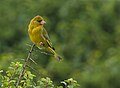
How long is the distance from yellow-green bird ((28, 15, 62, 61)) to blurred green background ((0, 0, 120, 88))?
5.38 meters

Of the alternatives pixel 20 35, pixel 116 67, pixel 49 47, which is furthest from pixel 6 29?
pixel 49 47

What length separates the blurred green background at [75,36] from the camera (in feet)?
30.2

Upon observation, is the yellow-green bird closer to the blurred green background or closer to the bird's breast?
the bird's breast

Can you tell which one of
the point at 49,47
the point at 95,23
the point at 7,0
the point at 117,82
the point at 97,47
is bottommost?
the point at 49,47

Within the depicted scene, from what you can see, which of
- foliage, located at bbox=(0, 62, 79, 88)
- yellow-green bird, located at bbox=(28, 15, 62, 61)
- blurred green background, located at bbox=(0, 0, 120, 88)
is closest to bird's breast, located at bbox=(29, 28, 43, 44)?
yellow-green bird, located at bbox=(28, 15, 62, 61)

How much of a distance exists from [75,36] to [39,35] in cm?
725

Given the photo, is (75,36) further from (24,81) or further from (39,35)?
(24,81)

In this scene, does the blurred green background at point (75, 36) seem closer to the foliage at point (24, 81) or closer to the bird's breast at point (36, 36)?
the bird's breast at point (36, 36)

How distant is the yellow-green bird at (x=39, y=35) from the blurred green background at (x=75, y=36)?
17.6 feet

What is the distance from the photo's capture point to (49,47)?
3471mm

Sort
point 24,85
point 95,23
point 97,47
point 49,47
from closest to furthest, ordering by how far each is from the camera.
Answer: point 24,85, point 49,47, point 97,47, point 95,23

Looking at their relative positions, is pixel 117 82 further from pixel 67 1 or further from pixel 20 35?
pixel 67 1

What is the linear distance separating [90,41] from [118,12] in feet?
3.42

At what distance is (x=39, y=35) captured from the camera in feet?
11.3
